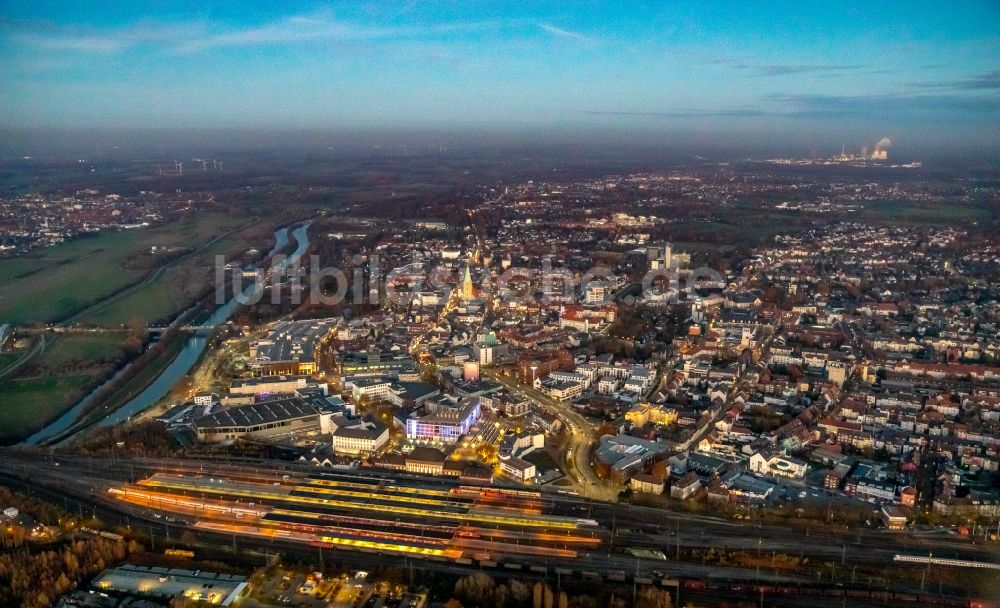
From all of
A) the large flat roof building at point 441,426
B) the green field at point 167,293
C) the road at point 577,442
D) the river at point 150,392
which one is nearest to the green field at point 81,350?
the river at point 150,392

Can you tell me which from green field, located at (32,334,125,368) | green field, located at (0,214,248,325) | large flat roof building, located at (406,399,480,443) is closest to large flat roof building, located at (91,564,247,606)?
large flat roof building, located at (406,399,480,443)

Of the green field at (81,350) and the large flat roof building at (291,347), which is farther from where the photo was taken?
the green field at (81,350)

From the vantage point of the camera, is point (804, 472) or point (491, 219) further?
point (491, 219)

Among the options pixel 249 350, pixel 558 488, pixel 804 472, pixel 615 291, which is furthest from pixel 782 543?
pixel 615 291

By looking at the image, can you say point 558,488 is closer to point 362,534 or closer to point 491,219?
point 362,534

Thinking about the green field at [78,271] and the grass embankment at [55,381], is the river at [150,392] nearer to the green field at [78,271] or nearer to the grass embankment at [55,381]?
the grass embankment at [55,381]
